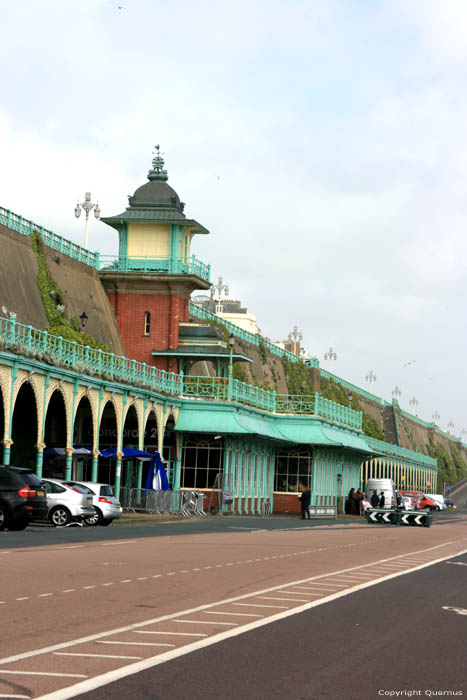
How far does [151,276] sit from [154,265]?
990 millimetres

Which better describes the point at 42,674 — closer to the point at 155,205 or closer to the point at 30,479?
the point at 30,479

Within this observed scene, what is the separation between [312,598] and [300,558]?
332 inches

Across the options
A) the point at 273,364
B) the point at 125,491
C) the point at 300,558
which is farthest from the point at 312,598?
the point at 273,364

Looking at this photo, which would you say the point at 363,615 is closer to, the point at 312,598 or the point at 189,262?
the point at 312,598

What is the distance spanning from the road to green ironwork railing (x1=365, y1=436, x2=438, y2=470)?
232ft

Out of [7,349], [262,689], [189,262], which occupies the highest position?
[189,262]

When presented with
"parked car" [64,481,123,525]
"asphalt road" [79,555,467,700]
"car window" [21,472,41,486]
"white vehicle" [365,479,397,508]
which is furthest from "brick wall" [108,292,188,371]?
"asphalt road" [79,555,467,700]

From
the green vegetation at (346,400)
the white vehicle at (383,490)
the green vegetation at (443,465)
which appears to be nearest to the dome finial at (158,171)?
the white vehicle at (383,490)

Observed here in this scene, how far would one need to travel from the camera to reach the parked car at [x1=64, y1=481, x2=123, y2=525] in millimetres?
35828

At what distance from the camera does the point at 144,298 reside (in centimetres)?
6250

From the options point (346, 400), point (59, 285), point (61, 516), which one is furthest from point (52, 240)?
point (346, 400)

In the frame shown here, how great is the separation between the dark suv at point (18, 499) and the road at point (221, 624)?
4982mm

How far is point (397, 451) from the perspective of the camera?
121 metres

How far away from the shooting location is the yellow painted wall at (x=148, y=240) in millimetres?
62438
